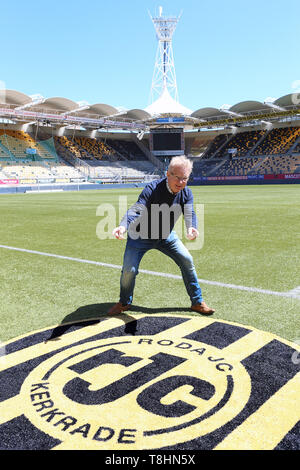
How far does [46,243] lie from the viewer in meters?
8.98

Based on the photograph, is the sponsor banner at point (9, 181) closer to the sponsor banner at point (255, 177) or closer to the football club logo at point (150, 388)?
the sponsor banner at point (255, 177)

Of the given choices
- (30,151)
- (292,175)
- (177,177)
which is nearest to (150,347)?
(177,177)

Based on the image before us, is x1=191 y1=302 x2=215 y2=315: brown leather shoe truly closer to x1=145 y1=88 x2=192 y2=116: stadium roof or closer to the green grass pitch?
the green grass pitch

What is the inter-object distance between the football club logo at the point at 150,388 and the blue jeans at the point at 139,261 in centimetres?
47

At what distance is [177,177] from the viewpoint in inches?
143

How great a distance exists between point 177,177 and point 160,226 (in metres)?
0.60

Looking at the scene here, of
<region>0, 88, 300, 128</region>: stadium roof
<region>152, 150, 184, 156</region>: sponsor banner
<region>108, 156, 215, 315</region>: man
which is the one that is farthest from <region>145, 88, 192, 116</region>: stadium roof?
<region>108, 156, 215, 315</region>: man

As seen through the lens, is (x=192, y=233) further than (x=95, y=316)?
No

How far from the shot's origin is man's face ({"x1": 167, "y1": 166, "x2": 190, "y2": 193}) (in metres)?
Answer: 3.59

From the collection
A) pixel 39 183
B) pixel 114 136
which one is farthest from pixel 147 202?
pixel 114 136

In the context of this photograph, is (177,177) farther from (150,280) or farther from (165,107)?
(165,107)

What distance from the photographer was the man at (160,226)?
3.84 meters

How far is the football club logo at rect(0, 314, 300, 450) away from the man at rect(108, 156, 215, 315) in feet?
1.58

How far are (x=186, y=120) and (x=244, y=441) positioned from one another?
2367 inches
